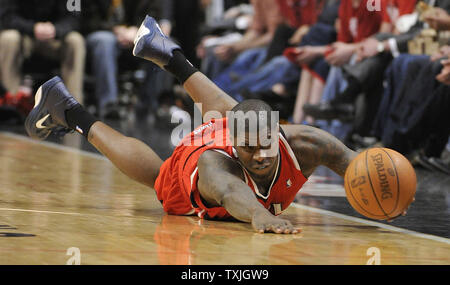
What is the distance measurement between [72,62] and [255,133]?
7774 millimetres

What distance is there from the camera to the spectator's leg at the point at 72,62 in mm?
11305

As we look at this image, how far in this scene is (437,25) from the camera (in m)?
7.00

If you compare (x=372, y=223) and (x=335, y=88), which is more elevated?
(x=335, y=88)

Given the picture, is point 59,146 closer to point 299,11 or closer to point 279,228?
point 299,11

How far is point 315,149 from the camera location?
437 cm

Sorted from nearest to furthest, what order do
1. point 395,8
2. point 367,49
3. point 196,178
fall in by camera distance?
1. point 196,178
2. point 367,49
3. point 395,8

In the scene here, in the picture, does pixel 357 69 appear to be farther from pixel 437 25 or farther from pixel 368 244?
pixel 368 244

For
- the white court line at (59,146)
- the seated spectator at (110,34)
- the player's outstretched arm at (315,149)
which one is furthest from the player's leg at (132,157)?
the seated spectator at (110,34)

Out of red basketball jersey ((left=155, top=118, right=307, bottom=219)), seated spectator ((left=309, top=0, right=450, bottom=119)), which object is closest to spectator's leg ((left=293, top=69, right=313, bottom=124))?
seated spectator ((left=309, top=0, right=450, bottom=119))

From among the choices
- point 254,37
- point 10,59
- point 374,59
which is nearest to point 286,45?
point 254,37

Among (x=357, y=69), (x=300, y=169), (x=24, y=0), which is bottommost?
(x=300, y=169)

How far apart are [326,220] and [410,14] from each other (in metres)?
3.62

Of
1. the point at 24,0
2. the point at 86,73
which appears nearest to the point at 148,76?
the point at 86,73
